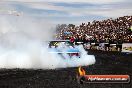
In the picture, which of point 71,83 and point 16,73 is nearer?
point 71,83

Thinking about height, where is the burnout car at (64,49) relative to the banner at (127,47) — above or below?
above

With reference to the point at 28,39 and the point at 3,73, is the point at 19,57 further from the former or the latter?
the point at 3,73

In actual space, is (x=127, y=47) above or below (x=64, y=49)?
below

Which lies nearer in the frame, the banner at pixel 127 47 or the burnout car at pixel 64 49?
the burnout car at pixel 64 49

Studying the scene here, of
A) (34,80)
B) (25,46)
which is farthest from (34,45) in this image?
(34,80)

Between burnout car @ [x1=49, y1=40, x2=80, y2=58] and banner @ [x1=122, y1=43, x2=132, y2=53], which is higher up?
burnout car @ [x1=49, y1=40, x2=80, y2=58]

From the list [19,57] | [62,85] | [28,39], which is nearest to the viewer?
[62,85]

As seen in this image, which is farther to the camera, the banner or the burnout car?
the banner

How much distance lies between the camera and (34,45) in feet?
89.9

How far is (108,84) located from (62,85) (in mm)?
1918

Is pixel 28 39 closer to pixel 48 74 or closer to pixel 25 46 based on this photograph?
pixel 25 46

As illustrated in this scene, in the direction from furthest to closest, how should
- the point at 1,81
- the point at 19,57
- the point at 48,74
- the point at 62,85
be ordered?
the point at 19,57 < the point at 48,74 < the point at 1,81 < the point at 62,85

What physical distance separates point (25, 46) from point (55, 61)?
8.28 ft

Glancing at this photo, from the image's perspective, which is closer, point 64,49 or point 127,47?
point 64,49
